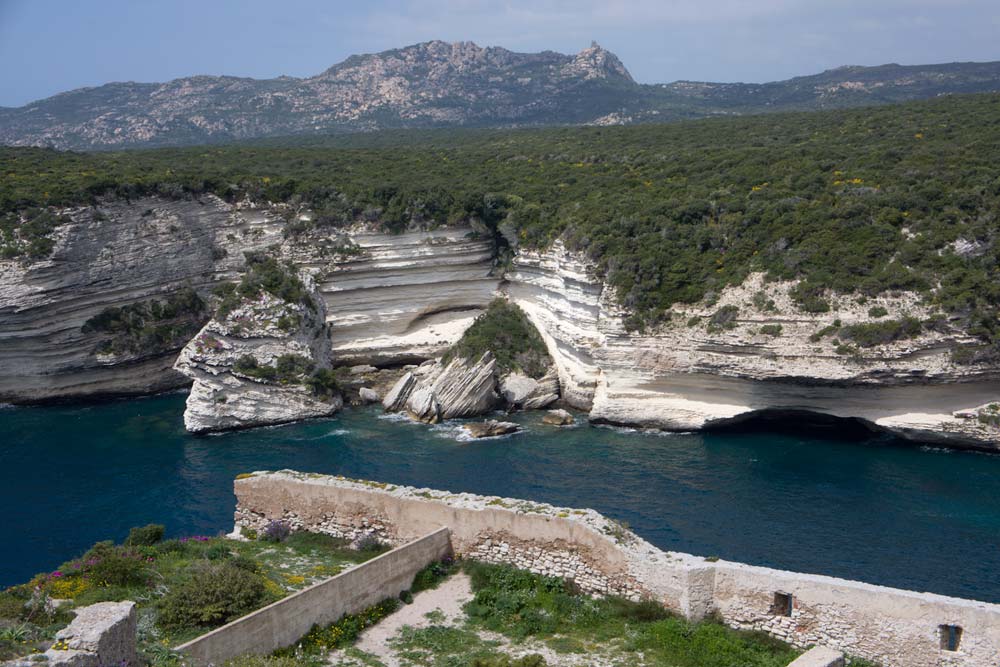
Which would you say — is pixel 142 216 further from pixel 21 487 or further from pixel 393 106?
pixel 393 106

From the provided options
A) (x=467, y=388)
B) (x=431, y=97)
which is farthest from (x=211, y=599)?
(x=431, y=97)

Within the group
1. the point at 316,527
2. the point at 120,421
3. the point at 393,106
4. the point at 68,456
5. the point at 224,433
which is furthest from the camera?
the point at 393,106

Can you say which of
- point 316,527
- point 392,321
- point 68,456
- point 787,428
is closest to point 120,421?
point 68,456

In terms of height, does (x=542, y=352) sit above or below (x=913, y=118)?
below

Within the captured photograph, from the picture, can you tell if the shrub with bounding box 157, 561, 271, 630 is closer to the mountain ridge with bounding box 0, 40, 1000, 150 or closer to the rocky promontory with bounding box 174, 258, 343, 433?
the rocky promontory with bounding box 174, 258, 343, 433

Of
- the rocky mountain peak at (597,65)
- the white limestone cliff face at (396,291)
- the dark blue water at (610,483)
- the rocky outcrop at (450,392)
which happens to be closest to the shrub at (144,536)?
the dark blue water at (610,483)

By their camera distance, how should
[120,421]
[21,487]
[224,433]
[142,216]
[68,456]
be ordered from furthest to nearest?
1. [142,216]
2. [120,421]
3. [224,433]
4. [68,456]
5. [21,487]

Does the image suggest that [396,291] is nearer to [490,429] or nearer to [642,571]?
[490,429]
